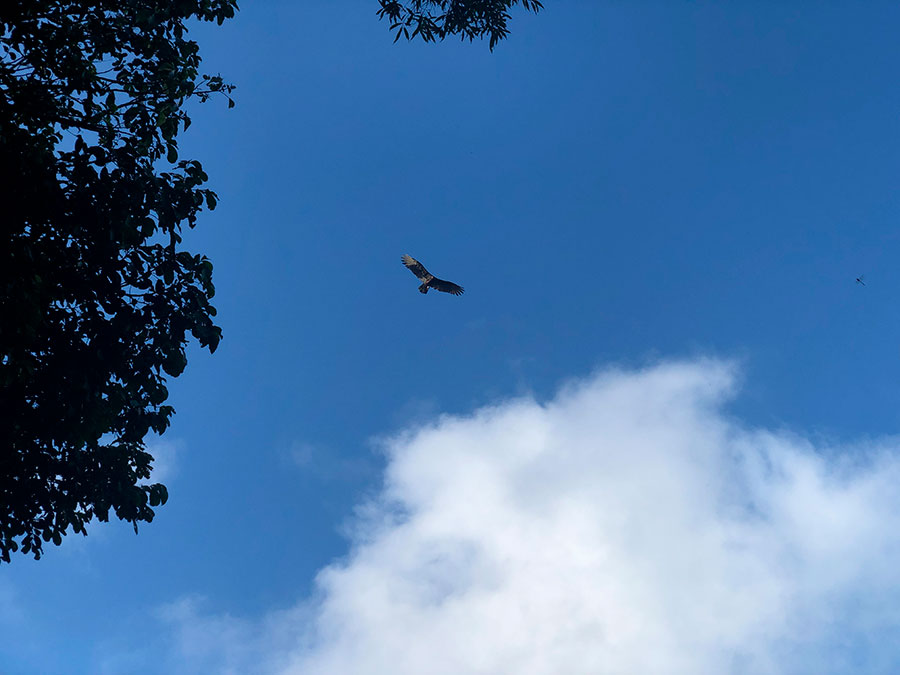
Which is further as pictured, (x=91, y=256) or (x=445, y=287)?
(x=445, y=287)

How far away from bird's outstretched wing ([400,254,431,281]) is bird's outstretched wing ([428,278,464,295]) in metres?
0.23

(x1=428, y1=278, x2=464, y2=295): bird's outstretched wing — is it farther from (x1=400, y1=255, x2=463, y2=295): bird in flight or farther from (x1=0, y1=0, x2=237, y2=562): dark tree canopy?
(x1=0, y1=0, x2=237, y2=562): dark tree canopy

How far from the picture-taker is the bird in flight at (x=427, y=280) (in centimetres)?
1944

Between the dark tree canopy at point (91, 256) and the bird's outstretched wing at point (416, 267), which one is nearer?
the dark tree canopy at point (91, 256)

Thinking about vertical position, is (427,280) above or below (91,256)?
above

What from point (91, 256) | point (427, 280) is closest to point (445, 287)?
point (427, 280)

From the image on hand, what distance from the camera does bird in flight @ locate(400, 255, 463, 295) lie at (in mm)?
19438

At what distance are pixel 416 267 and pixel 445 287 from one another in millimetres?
847

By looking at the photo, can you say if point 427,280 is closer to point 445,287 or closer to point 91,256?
point 445,287

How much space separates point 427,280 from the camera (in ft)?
64.6

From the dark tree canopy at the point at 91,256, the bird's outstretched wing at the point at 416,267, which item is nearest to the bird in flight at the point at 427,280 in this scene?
the bird's outstretched wing at the point at 416,267

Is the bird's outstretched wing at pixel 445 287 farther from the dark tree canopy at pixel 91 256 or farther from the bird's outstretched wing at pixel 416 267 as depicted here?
the dark tree canopy at pixel 91 256

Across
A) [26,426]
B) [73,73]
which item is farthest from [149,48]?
[26,426]

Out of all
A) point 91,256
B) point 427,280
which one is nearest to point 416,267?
point 427,280
